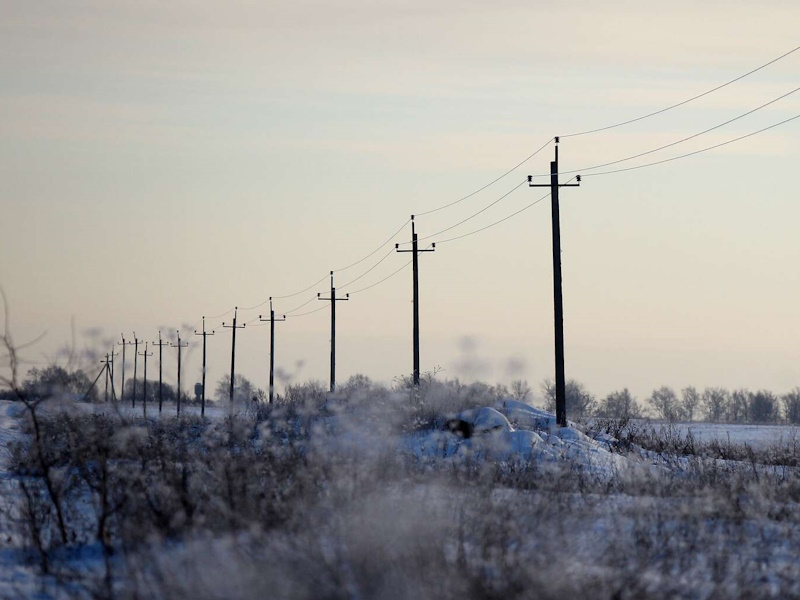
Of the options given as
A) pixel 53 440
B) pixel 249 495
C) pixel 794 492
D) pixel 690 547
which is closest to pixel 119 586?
pixel 249 495

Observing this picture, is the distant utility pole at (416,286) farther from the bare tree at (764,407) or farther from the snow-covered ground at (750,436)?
the bare tree at (764,407)

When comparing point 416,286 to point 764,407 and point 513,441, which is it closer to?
point 513,441

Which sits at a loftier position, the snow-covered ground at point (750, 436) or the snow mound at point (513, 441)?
the snow mound at point (513, 441)

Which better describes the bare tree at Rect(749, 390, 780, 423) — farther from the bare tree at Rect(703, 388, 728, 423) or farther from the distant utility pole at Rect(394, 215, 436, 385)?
the distant utility pole at Rect(394, 215, 436, 385)

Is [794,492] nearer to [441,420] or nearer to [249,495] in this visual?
[249,495]

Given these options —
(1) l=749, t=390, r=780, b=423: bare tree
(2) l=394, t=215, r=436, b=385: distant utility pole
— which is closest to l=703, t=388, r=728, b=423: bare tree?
(1) l=749, t=390, r=780, b=423: bare tree

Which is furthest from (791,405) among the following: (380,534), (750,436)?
(380,534)

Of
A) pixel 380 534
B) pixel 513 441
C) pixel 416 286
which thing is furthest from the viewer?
pixel 416 286

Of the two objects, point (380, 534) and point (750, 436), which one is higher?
point (380, 534)

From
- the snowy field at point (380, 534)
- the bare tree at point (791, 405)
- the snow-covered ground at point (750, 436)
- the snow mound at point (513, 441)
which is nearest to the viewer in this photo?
the snowy field at point (380, 534)

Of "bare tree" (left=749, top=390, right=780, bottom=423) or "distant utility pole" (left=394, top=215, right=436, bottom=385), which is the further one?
"bare tree" (left=749, top=390, right=780, bottom=423)

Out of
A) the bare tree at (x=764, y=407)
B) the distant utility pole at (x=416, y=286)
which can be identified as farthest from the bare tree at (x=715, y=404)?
the distant utility pole at (x=416, y=286)

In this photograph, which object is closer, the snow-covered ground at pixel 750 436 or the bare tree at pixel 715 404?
the snow-covered ground at pixel 750 436

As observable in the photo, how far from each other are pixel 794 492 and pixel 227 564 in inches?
365
